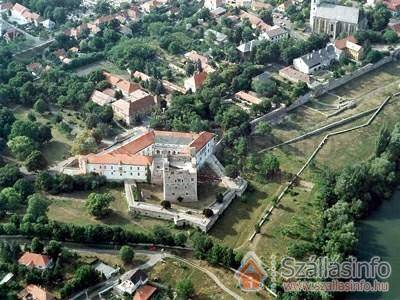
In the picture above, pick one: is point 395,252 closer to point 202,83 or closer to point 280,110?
point 280,110

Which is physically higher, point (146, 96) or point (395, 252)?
point (146, 96)

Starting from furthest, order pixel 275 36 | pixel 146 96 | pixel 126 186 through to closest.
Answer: pixel 275 36
pixel 146 96
pixel 126 186

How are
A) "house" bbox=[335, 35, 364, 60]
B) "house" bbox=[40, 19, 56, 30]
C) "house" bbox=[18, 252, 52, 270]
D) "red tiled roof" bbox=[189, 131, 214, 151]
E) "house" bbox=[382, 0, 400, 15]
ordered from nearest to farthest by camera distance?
"house" bbox=[18, 252, 52, 270]
"red tiled roof" bbox=[189, 131, 214, 151]
"house" bbox=[335, 35, 364, 60]
"house" bbox=[40, 19, 56, 30]
"house" bbox=[382, 0, 400, 15]

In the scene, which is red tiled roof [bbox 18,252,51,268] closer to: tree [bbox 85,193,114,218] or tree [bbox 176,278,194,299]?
tree [bbox 85,193,114,218]

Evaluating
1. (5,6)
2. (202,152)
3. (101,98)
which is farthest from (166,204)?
Answer: (5,6)

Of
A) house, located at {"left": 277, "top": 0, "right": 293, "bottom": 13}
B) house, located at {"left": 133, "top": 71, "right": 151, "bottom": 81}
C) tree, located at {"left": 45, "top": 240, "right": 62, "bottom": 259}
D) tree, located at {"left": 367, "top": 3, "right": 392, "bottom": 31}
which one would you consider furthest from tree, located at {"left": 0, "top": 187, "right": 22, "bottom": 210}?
tree, located at {"left": 367, "top": 3, "right": 392, "bottom": 31}

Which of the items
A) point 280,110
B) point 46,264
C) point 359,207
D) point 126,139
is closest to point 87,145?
point 126,139

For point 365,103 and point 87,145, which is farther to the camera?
point 365,103

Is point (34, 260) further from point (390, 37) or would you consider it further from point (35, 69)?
point (390, 37)
